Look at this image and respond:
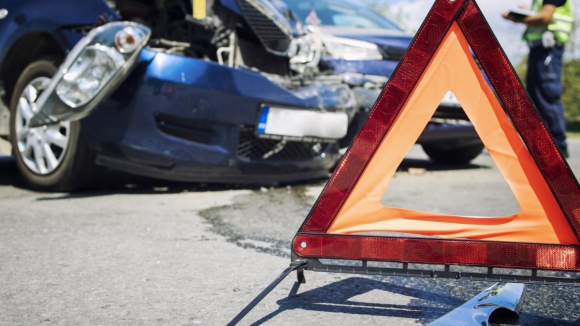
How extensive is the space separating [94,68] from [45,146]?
0.81 meters

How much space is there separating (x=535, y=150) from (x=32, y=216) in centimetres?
266

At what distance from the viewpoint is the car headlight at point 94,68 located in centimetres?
382

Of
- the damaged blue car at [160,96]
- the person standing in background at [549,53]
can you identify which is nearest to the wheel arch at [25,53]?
the damaged blue car at [160,96]

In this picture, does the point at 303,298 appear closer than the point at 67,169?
Yes

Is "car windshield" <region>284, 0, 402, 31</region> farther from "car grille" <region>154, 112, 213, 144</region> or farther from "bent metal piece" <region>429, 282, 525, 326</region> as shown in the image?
"bent metal piece" <region>429, 282, 525, 326</region>

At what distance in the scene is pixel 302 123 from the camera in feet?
14.8

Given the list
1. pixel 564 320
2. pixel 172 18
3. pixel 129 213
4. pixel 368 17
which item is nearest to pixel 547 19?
pixel 368 17

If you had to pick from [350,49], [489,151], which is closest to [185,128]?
[350,49]

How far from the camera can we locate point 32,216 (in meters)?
3.68

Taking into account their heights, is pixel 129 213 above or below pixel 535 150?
below

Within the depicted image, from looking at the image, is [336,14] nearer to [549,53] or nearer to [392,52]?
[392,52]

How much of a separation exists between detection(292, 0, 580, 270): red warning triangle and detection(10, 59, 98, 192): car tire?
254cm

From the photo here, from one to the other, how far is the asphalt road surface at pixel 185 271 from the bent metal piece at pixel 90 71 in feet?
1.81

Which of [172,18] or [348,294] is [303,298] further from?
[172,18]
